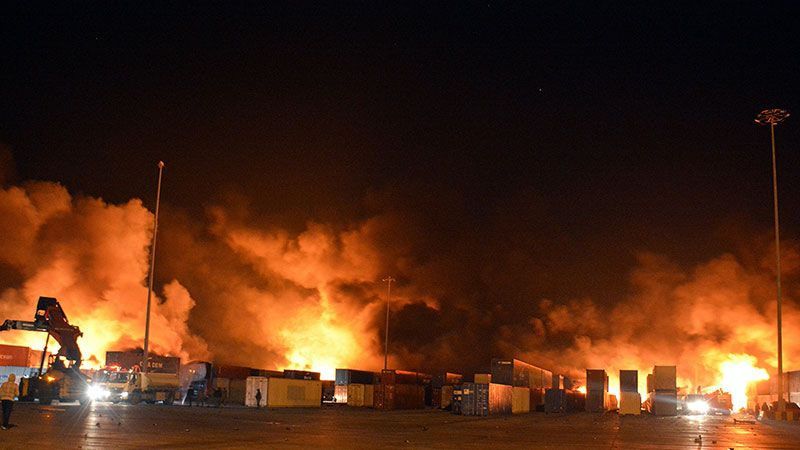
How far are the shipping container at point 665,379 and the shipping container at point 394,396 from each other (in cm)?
2014

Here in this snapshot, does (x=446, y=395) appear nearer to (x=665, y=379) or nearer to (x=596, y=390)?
(x=596, y=390)

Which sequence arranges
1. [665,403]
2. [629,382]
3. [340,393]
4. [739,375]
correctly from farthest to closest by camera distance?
[739,375] < [340,393] < [629,382] < [665,403]

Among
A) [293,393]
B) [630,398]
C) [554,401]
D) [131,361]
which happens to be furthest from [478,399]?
[131,361]

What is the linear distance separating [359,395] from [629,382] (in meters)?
22.3

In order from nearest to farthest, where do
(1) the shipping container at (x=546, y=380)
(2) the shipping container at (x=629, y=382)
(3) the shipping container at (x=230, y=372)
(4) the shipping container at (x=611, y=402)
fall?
(2) the shipping container at (x=629, y=382) < (3) the shipping container at (x=230, y=372) < (4) the shipping container at (x=611, y=402) < (1) the shipping container at (x=546, y=380)

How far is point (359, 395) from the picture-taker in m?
64.1

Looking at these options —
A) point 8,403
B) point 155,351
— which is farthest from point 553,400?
point 8,403

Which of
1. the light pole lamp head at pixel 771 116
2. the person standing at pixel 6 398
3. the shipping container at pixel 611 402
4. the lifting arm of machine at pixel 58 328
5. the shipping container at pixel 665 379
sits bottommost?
the shipping container at pixel 611 402

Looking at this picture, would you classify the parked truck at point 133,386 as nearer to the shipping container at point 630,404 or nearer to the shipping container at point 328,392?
the shipping container at point 328,392

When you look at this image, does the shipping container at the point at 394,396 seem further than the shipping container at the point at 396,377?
No

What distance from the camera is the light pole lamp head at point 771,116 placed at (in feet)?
170

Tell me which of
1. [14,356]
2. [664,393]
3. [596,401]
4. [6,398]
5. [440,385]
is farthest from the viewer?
[440,385]

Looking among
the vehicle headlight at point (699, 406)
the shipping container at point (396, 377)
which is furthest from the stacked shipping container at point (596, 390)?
the shipping container at point (396, 377)

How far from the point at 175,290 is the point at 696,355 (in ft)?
187
